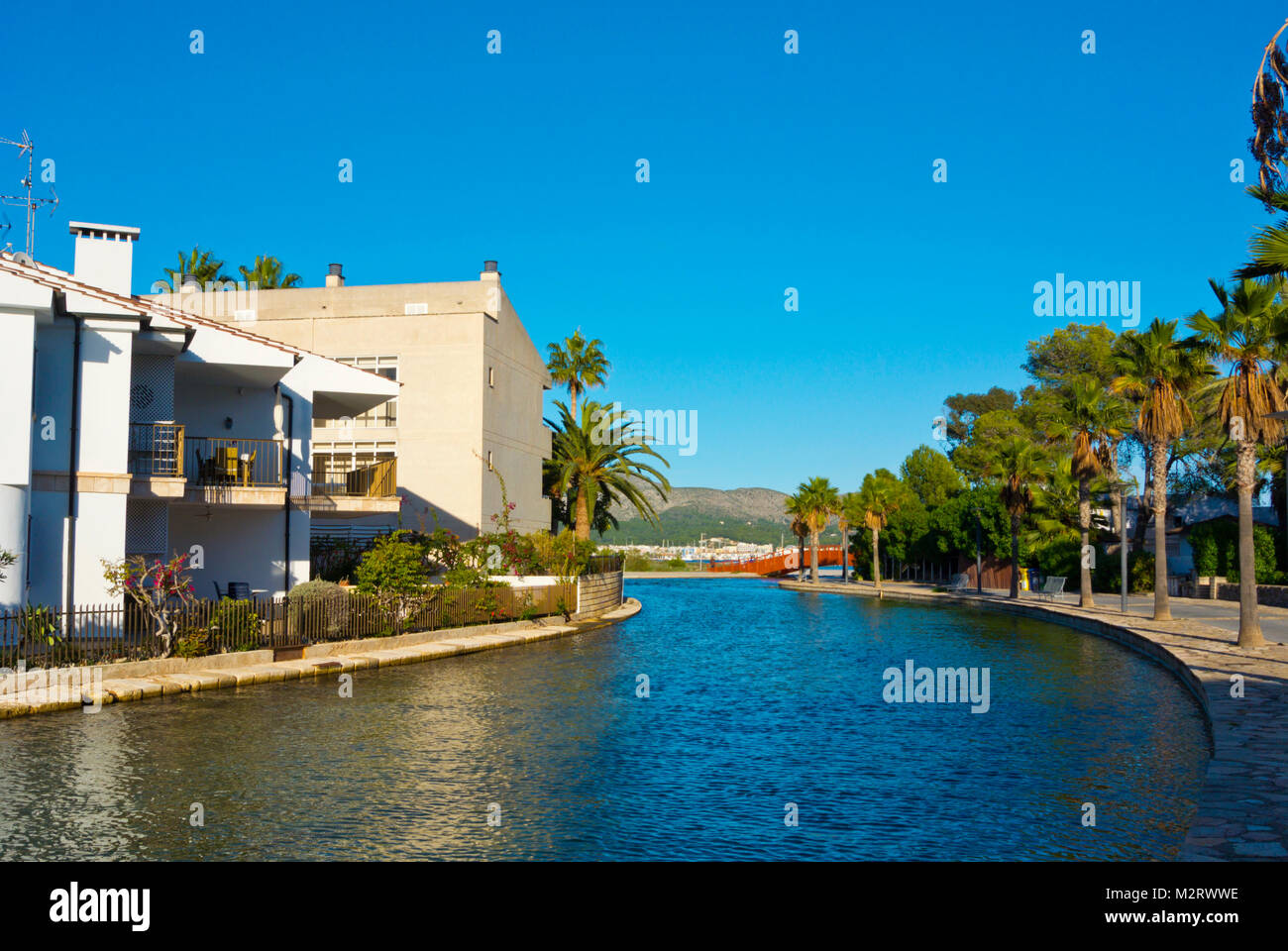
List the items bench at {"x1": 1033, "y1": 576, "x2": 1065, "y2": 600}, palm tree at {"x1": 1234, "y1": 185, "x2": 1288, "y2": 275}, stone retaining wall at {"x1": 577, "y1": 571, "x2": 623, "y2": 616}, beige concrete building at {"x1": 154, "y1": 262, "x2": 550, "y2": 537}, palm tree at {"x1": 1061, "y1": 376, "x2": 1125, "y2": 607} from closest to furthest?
palm tree at {"x1": 1234, "y1": 185, "x2": 1288, "y2": 275}
stone retaining wall at {"x1": 577, "y1": 571, "x2": 623, "y2": 616}
palm tree at {"x1": 1061, "y1": 376, "x2": 1125, "y2": 607}
beige concrete building at {"x1": 154, "y1": 262, "x2": 550, "y2": 537}
bench at {"x1": 1033, "y1": 576, "x2": 1065, "y2": 600}

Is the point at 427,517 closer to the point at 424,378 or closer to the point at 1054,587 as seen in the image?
the point at 424,378

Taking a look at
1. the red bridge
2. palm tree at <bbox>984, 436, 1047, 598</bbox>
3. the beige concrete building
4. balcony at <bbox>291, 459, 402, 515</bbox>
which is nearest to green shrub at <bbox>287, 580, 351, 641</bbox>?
balcony at <bbox>291, 459, 402, 515</bbox>

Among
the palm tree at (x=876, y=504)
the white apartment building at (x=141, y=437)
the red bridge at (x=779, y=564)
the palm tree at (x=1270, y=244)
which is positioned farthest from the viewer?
the red bridge at (x=779, y=564)

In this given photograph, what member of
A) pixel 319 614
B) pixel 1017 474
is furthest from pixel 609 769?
pixel 1017 474

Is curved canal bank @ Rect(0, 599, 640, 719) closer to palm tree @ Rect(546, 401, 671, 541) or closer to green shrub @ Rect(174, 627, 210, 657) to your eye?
green shrub @ Rect(174, 627, 210, 657)

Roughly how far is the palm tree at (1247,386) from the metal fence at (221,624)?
18040mm

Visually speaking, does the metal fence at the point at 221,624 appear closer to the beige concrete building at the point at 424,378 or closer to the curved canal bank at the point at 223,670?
the curved canal bank at the point at 223,670

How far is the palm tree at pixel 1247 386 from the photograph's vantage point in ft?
71.3

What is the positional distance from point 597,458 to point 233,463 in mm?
27976

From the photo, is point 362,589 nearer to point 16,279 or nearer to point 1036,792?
point 16,279

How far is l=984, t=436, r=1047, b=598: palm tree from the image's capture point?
43.6 meters

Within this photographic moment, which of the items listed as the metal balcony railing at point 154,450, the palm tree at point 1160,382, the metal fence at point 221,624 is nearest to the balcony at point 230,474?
the metal balcony railing at point 154,450

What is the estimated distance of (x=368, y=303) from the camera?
1673 inches

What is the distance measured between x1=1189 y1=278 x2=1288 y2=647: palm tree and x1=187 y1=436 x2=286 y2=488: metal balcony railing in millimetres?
21223
